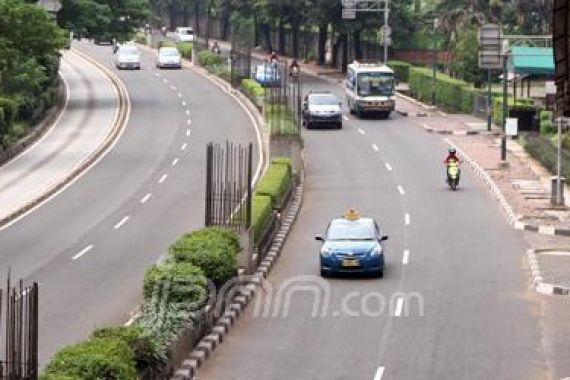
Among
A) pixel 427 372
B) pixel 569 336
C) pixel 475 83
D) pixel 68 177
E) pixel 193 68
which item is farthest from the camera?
pixel 193 68

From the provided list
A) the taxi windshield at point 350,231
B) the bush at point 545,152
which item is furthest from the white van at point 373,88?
the taxi windshield at point 350,231

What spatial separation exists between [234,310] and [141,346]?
8.20m

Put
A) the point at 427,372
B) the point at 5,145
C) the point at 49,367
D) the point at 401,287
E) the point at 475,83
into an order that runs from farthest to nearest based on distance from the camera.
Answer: the point at 475,83 < the point at 5,145 < the point at 401,287 < the point at 427,372 < the point at 49,367

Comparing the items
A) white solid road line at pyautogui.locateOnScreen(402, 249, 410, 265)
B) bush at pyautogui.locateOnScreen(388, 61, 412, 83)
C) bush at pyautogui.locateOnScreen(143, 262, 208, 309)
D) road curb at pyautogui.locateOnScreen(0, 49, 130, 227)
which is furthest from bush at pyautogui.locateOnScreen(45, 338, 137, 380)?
bush at pyautogui.locateOnScreen(388, 61, 412, 83)

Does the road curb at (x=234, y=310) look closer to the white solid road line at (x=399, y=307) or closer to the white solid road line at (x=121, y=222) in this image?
the white solid road line at (x=399, y=307)

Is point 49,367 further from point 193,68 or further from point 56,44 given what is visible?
point 193,68

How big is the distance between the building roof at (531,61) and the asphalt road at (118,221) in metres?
13.7

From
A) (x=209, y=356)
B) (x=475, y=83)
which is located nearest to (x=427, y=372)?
(x=209, y=356)

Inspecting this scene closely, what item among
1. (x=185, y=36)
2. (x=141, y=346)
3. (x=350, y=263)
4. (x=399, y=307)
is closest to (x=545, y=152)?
(x=350, y=263)

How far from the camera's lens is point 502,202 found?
46.2 m

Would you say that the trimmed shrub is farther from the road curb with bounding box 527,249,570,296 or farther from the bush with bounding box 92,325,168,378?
the bush with bounding box 92,325,168,378

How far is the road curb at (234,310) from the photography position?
2459 cm

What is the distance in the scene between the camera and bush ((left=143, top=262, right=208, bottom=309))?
26.2m

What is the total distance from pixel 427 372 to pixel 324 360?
203 cm
